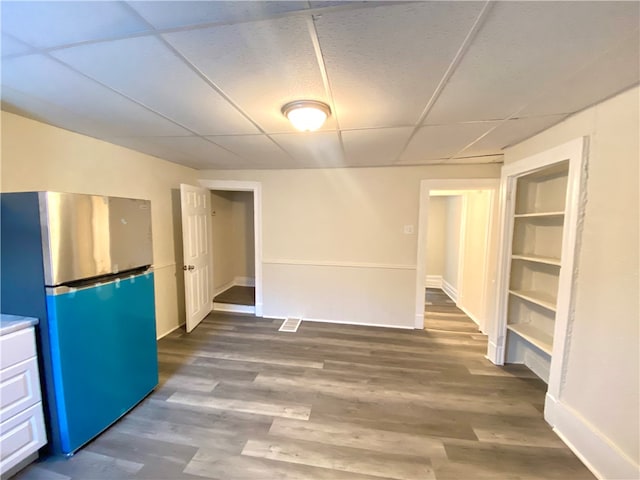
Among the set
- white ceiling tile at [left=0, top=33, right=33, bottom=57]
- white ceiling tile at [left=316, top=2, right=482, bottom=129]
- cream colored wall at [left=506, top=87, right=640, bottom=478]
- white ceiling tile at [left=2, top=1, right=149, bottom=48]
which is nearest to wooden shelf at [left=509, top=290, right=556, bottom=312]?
cream colored wall at [left=506, top=87, right=640, bottom=478]

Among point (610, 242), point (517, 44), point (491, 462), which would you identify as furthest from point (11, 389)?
point (610, 242)

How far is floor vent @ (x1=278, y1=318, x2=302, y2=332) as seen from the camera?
3.68m

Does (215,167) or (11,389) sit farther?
(215,167)

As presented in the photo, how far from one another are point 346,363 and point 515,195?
245 centimetres

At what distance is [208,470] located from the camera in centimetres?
162

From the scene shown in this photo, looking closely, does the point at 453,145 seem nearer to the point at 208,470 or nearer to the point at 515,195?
the point at 515,195

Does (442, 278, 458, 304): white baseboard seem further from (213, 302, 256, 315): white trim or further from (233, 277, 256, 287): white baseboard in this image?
(233, 277, 256, 287): white baseboard

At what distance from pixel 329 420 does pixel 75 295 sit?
6.44 feet

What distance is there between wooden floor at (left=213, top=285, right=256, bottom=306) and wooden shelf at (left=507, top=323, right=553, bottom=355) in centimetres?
355

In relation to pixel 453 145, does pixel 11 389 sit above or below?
below

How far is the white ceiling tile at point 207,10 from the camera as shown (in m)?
0.91

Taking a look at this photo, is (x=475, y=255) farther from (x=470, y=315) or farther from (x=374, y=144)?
(x=374, y=144)

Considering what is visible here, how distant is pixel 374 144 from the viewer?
103 inches

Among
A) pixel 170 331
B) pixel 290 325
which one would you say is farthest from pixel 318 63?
pixel 170 331
